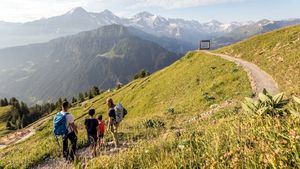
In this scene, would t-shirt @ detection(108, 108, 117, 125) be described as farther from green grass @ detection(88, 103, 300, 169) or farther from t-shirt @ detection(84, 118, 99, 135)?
green grass @ detection(88, 103, 300, 169)

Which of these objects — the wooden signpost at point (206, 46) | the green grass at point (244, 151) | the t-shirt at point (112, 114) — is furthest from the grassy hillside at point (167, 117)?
the wooden signpost at point (206, 46)

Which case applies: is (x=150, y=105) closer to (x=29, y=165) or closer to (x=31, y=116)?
(x=29, y=165)

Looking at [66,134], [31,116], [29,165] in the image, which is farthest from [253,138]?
[31,116]

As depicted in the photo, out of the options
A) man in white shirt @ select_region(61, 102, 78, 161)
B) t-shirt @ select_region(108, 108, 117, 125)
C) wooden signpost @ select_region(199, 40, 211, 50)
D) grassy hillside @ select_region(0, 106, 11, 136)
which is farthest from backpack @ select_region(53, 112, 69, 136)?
grassy hillside @ select_region(0, 106, 11, 136)

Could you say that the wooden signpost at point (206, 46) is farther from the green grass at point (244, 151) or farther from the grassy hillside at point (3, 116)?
the grassy hillside at point (3, 116)

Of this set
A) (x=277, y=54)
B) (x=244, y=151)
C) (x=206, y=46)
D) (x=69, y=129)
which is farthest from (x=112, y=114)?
(x=206, y=46)

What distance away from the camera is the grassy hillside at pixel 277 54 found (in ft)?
110

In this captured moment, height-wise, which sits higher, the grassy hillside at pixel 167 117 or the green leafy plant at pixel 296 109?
the green leafy plant at pixel 296 109

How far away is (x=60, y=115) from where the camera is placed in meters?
18.0

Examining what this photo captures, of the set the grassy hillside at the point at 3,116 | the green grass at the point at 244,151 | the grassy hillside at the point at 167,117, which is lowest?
the grassy hillside at the point at 3,116

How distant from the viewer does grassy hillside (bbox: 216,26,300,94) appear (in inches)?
1323

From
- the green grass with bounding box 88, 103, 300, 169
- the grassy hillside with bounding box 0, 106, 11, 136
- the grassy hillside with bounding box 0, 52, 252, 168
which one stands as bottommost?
the grassy hillside with bounding box 0, 106, 11, 136

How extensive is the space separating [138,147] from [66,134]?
9.61 metres

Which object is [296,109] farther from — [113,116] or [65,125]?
[113,116]
